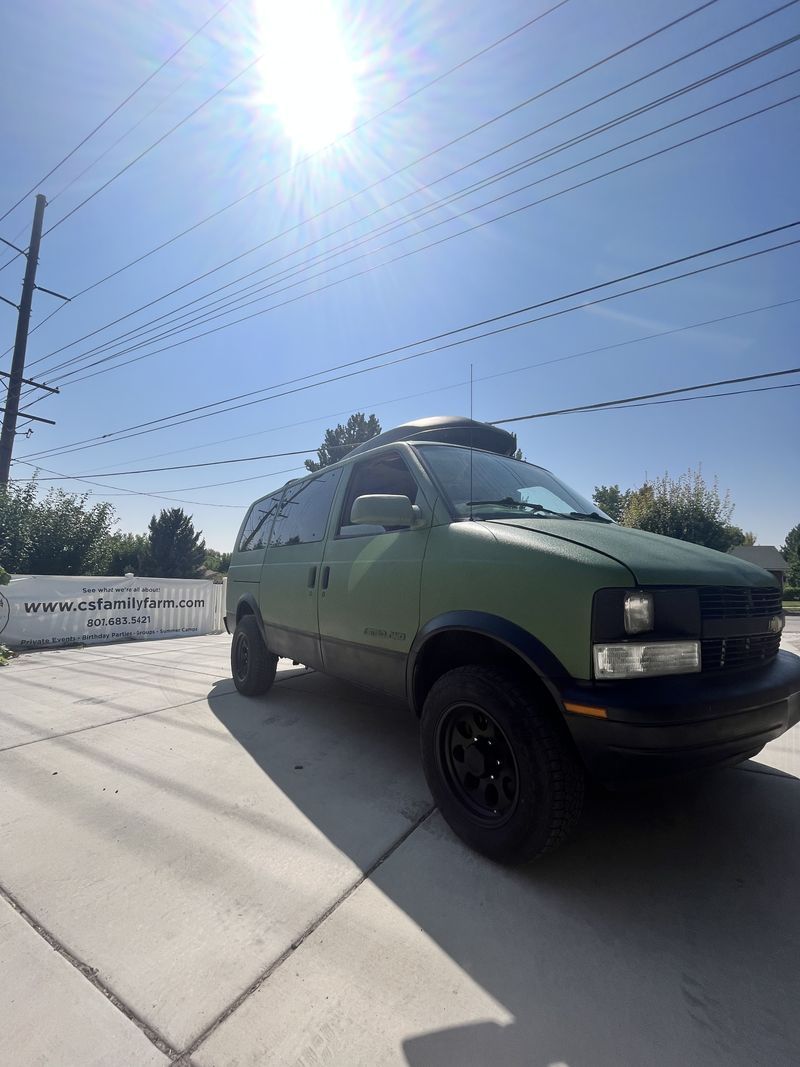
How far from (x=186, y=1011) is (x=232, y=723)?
2660mm

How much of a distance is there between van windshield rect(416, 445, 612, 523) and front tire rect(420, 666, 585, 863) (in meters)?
0.94

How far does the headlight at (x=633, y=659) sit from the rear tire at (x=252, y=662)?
11.2 feet

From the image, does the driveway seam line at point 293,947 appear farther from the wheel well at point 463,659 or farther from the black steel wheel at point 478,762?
the wheel well at point 463,659

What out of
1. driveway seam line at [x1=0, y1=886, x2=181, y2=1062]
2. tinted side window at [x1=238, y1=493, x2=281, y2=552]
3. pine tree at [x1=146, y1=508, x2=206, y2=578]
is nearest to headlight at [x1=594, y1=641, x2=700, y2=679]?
driveway seam line at [x1=0, y1=886, x2=181, y2=1062]

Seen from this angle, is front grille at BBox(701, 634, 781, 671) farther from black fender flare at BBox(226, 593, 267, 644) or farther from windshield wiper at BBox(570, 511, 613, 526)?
black fender flare at BBox(226, 593, 267, 644)

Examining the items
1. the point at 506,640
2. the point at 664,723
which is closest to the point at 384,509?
the point at 506,640

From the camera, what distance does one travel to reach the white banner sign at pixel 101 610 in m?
9.07

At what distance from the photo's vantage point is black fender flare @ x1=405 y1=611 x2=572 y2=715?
1.75 metres

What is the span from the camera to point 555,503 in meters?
2.99

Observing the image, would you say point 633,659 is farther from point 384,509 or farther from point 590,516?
point 590,516

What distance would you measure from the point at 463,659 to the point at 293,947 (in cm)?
128

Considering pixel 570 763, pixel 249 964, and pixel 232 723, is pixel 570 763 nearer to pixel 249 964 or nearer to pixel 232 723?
pixel 249 964

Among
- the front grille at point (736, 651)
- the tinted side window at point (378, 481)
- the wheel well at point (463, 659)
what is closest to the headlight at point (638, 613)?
the front grille at point (736, 651)

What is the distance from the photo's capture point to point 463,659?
2314mm
